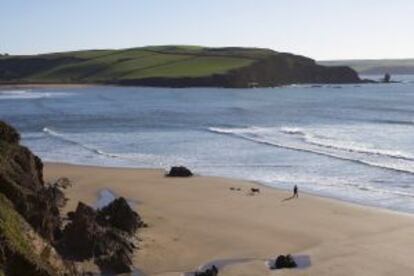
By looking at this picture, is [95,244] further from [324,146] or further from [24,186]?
[324,146]

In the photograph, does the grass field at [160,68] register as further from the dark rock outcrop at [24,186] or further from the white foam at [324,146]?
the dark rock outcrop at [24,186]

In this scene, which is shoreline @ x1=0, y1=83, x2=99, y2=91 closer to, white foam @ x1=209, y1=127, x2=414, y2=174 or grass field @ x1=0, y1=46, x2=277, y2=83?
grass field @ x1=0, y1=46, x2=277, y2=83

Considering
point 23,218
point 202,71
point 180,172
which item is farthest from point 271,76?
point 23,218

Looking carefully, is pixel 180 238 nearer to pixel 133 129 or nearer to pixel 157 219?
pixel 157 219

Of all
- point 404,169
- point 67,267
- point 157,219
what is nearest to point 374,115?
point 404,169

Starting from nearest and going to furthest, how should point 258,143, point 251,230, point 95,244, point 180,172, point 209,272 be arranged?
1. point 209,272
2. point 95,244
3. point 251,230
4. point 180,172
5. point 258,143

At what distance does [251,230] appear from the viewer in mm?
24375

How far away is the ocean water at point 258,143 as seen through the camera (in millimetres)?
34719

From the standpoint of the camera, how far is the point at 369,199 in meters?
29.7

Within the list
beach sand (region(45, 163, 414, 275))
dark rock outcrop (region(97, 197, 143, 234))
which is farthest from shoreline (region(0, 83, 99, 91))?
dark rock outcrop (region(97, 197, 143, 234))

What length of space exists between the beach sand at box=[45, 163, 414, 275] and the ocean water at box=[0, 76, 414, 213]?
2615 mm

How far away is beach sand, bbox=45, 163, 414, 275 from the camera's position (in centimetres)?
2009

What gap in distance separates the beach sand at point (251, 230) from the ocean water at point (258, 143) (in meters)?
2.61

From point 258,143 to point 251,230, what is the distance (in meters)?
26.5
